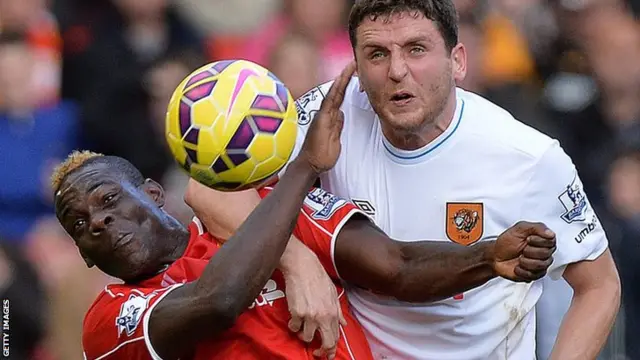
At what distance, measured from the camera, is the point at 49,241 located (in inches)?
301

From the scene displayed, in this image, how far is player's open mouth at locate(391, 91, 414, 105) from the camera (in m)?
4.84

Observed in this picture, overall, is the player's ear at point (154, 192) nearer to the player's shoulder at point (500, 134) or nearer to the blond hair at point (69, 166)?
the blond hair at point (69, 166)

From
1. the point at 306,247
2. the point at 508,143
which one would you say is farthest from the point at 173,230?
the point at 508,143

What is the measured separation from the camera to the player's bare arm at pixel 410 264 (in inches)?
182

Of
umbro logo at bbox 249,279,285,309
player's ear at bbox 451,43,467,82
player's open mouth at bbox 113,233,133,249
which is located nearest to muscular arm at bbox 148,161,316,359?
umbro logo at bbox 249,279,285,309

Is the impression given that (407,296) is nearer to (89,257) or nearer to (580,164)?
(89,257)

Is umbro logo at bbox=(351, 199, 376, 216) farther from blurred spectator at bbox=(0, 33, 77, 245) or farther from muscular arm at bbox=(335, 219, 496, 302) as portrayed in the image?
blurred spectator at bbox=(0, 33, 77, 245)

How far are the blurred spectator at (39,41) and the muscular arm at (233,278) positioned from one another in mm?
3789

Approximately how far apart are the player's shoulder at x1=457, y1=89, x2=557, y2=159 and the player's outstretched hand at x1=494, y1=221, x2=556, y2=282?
2.11ft

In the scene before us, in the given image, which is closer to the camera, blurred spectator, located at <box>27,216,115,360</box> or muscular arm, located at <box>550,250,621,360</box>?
muscular arm, located at <box>550,250,621,360</box>

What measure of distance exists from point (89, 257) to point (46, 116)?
3224 mm

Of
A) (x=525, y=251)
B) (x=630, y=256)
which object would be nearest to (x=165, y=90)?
(x=630, y=256)

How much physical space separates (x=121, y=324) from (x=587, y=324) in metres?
1.73

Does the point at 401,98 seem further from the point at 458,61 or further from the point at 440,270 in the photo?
the point at 440,270
